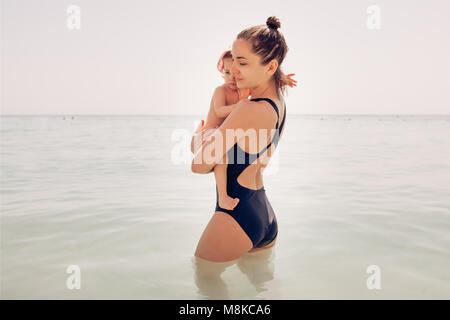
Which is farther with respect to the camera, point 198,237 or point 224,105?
point 198,237

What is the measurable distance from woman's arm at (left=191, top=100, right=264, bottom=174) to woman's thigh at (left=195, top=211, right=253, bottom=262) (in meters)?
0.46

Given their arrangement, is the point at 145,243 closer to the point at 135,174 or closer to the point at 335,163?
the point at 135,174

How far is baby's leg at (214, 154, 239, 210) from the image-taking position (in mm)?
2621

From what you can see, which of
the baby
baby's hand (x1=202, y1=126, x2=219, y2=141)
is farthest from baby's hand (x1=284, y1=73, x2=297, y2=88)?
baby's hand (x1=202, y1=126, x2=219, y2=141)

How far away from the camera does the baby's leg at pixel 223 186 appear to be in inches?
103

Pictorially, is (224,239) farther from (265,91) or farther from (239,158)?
(265,91)

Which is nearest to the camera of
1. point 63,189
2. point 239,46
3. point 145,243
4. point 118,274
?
point 239,46

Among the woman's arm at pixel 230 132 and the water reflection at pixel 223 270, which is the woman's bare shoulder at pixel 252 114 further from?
the water reflection at pixel 223 270

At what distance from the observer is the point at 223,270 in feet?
9.15

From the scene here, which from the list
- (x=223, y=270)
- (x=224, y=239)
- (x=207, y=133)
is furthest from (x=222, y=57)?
(x=223, y=270)

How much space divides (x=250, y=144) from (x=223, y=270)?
1.04m
